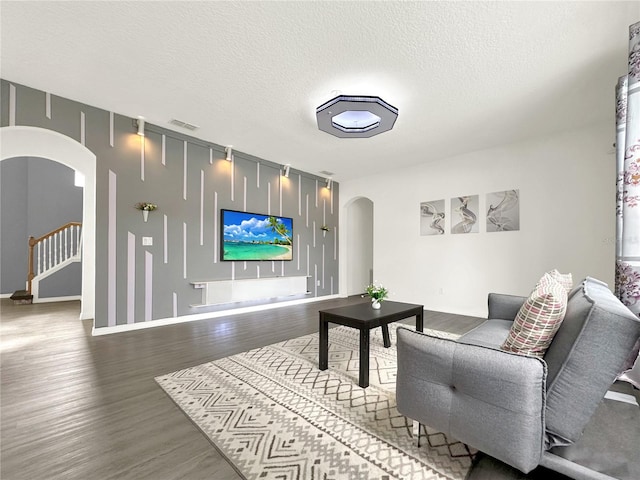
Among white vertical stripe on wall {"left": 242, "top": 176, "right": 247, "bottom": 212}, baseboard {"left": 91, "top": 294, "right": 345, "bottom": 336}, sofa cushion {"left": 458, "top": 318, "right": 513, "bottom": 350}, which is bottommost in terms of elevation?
baseboard {"left": 91, "top": 294, "right": 345, "bottom": 336}

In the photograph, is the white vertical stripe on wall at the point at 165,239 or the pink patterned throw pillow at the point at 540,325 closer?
the pink patterned throw pillow at the point at 540,325

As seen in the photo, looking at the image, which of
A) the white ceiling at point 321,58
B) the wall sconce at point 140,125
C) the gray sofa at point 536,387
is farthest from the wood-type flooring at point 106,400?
the white ceiling at point 321,58

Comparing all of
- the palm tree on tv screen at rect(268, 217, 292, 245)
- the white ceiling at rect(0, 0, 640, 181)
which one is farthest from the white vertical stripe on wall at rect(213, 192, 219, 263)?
the white ceiling at rect(0, 0, 640, 181)

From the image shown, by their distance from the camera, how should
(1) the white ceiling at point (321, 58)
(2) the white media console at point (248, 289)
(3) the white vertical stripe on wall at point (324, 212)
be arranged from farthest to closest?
(3) the white vertical stripe on wall at point (324, 212), (2) the white media console at point (248, 289), (1) the white ceiling at point (321, 58)

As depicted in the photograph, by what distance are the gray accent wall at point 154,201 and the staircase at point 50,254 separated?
4.20 metres

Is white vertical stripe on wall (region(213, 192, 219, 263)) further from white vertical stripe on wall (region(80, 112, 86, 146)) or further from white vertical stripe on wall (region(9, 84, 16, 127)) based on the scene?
white vertical stripe on wall (region(9, 84, 16, 127))

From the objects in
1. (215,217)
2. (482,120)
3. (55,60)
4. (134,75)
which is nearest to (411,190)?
(482,120)

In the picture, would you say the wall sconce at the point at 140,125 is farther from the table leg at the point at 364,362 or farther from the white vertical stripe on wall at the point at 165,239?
the table leg at the point at 364,362

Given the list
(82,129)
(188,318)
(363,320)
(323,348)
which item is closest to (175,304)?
(188,318)

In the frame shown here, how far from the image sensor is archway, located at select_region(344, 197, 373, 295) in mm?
7973

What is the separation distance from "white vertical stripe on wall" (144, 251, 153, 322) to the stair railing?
424 cm

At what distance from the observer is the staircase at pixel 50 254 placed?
21.4 ft

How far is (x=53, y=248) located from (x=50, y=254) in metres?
0.16

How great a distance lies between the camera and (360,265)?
27.9 ft
